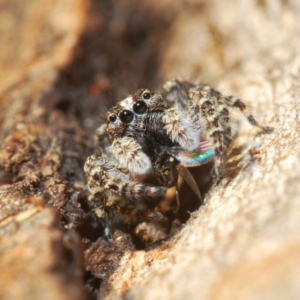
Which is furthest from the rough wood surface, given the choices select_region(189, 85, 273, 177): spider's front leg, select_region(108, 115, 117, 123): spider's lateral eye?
select_region(108, 115, 117, 123): spider's lateral eye

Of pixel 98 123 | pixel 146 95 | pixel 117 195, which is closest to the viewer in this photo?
pixel 117 195

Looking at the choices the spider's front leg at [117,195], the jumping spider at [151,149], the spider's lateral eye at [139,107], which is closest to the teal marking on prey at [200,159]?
the jumping spider at [151,149]

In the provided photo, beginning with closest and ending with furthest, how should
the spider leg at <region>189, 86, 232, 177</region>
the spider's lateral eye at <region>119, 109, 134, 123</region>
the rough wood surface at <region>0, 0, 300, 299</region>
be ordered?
1. the rough wood surface at <region>0, 0, 300, 299</region>
2. the spider leg at <region>189, 86, 232, 177</region>
3. the spider's lateral eye at <region>119, 109, 134, 123</region>

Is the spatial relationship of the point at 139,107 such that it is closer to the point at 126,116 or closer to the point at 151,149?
the point at 126,116

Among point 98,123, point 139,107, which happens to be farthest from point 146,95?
point 98,123

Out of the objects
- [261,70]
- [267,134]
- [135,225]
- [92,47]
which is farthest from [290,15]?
[135,225]

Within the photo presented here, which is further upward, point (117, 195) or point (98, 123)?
point (98, 123)

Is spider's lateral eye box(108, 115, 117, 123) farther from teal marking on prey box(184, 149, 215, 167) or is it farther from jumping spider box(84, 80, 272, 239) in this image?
teal marking on prey box(184, 149, 215, 167)
